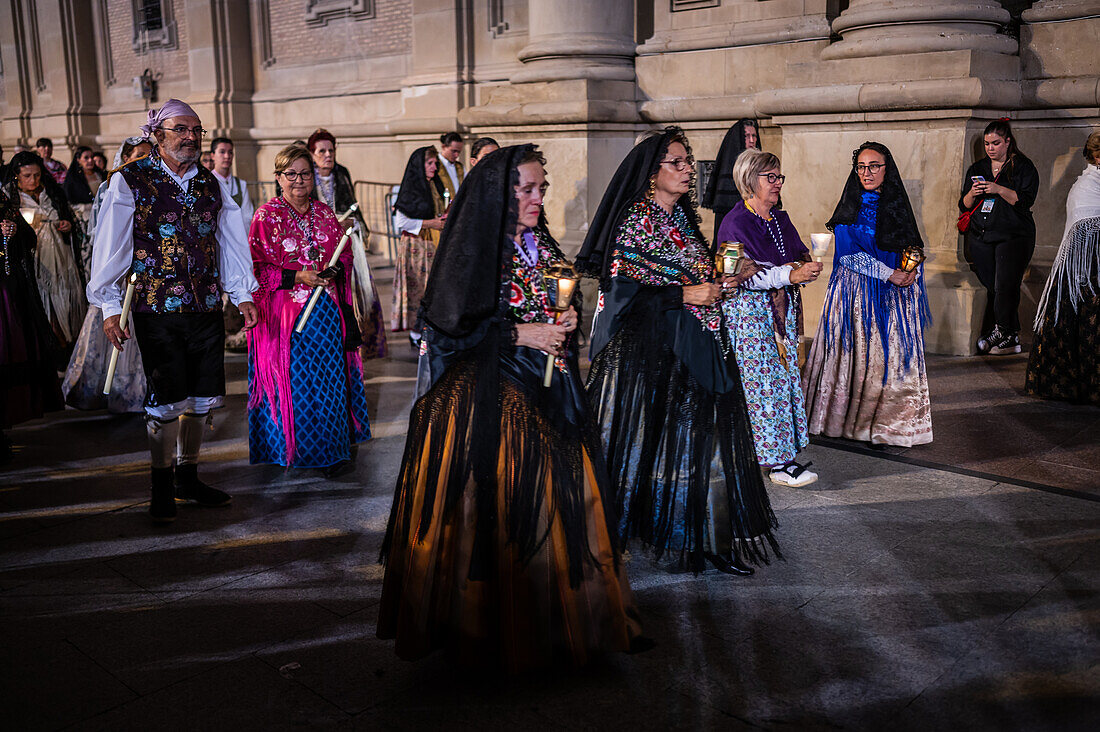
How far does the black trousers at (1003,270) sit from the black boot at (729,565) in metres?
5.31

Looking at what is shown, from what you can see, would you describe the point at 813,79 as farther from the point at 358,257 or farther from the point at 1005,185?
the point at 358,257

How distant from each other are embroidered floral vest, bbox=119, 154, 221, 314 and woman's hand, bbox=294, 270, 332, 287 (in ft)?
2.02

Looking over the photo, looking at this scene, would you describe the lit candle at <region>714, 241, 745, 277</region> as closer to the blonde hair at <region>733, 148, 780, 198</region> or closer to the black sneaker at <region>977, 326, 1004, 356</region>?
the blonde hair at <region>733, 148, 780, 198</region>

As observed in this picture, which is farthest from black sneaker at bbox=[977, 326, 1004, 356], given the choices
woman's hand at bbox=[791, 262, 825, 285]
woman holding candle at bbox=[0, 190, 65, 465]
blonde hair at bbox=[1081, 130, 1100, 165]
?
woman holding candle at bbox=[0, 190, 65, 465]

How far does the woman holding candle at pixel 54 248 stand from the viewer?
297 inches

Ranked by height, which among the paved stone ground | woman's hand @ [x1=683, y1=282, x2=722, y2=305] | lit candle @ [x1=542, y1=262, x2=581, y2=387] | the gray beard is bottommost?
the paved stone ground

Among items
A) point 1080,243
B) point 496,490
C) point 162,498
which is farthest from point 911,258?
point 162,498

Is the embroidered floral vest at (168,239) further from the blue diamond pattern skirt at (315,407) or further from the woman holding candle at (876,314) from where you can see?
the woman holding candle at (876,314)

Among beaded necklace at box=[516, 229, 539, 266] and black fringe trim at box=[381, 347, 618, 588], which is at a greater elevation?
beaded necklace at box=[516, 229, 539, 266]

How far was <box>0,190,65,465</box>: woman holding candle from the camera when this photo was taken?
246 inches

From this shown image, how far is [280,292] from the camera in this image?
5484 millimetres

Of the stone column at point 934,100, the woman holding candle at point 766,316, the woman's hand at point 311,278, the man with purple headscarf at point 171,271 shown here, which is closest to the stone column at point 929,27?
the stone column at point 934,100

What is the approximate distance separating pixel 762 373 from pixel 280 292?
2.83 meters

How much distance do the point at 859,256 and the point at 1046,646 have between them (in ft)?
9.50
